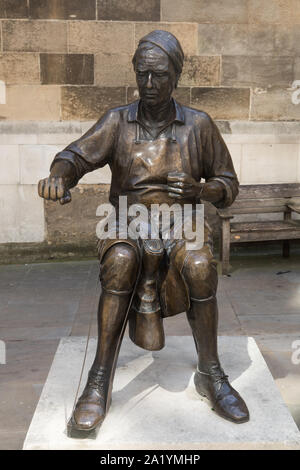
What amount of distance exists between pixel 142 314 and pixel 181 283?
0.79ft

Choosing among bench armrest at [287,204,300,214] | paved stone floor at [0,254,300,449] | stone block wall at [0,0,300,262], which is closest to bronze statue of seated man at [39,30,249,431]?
paved stone floor at [0,254,300,449]

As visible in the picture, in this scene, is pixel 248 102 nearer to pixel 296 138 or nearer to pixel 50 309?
pixel 296 138

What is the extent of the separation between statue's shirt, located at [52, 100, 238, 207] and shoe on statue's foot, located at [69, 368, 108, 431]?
89 centimetres

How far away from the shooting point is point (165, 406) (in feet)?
9.30

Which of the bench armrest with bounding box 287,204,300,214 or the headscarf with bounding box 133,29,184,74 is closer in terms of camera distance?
the headscarf with bounding box 133,29,184,74

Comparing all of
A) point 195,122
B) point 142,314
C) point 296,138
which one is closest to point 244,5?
point 296,138

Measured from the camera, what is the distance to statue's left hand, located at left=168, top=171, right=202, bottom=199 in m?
2.71

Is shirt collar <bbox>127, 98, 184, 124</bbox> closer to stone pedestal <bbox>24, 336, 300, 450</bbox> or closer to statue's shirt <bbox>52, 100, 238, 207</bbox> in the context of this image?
statue's shirt <bbox>52, 100, 238, 207</bbox>

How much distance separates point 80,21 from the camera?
5.73 metres

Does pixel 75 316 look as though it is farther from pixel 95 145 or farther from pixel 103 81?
pixel 103 81

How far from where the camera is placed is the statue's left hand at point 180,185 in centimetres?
271

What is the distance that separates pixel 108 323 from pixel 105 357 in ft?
0.55

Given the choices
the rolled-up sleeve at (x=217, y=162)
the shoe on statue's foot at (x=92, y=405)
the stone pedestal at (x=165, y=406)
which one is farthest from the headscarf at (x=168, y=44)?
the stone pedestal at (x=165, y=406)

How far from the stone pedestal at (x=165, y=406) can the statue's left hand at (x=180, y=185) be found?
3.36ft
